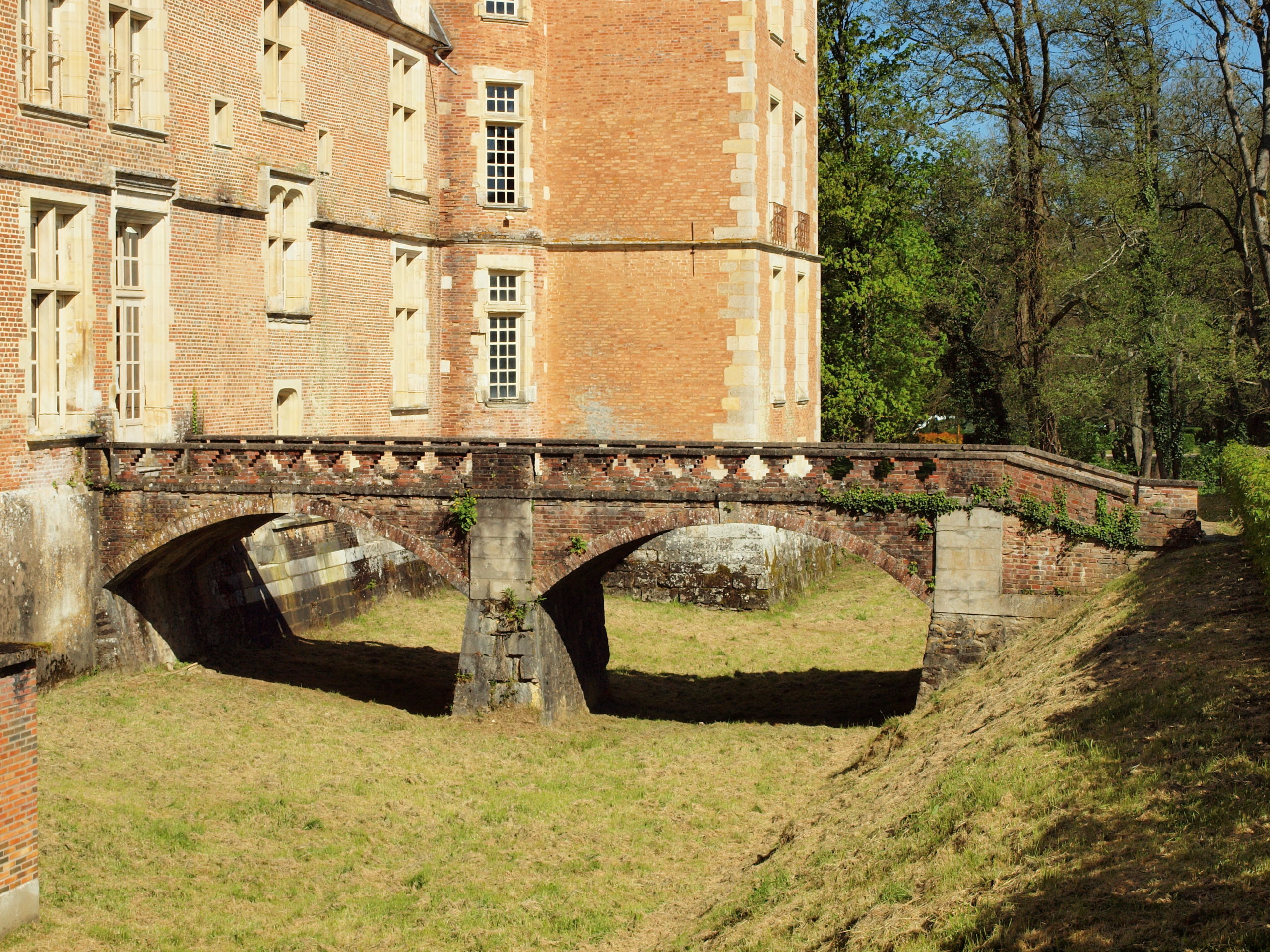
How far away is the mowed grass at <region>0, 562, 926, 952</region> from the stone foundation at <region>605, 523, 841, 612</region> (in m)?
5.59

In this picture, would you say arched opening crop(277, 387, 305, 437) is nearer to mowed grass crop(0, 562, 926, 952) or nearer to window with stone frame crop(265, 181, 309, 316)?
window with stone frame crop(265, 181, 309, 316)

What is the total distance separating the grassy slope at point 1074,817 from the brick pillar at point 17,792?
5249mm

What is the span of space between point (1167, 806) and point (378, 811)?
8930 mm

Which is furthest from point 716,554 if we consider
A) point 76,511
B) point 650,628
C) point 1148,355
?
point 76,511

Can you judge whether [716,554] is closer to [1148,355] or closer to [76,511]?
[1148,355]

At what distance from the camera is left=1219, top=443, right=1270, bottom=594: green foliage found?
13.8 meters

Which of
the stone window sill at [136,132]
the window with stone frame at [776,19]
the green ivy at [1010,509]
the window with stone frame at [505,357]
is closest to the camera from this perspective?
the green ivy at [1010,509]

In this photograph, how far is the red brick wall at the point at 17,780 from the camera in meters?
11.9

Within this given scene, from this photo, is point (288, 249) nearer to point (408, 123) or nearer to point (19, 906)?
point (408, 123)

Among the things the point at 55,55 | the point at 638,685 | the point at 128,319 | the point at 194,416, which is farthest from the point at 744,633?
the point at 55,55

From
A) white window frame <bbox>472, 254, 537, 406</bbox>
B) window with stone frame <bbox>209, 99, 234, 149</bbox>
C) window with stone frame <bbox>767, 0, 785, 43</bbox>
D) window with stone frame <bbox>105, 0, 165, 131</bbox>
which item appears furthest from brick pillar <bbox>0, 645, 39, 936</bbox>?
window with stone frame <bbox>767, 0, 785, 43</bbox>

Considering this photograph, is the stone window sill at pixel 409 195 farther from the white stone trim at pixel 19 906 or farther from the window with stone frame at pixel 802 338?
the white stone trim at pixel 19 906

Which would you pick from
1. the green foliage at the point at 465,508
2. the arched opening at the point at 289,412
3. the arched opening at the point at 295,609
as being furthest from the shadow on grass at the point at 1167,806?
the arched opening at the point at 289,412

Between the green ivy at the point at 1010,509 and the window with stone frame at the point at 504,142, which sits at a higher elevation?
the window with stone frame at the point at 504,142
